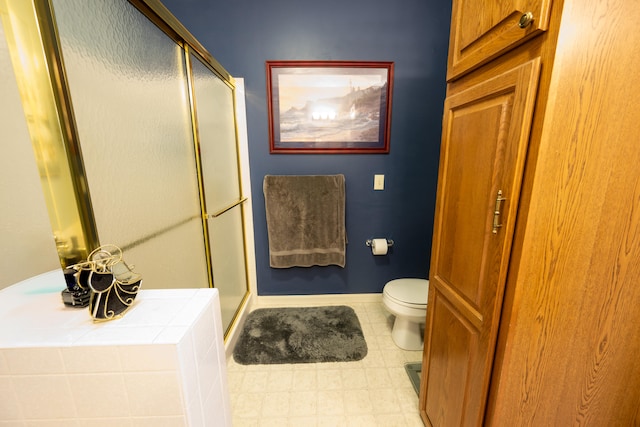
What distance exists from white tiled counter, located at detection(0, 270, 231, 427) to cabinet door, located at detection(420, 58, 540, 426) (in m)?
0.75

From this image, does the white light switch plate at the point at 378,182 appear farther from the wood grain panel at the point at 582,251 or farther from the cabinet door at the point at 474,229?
the wood grain panel at the point at 582,251

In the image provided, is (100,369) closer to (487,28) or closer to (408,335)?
(487,28)

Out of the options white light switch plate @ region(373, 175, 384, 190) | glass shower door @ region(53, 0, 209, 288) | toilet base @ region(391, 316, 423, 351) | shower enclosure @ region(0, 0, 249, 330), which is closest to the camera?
shower enclosure @ region(0, 0, 249, 330)

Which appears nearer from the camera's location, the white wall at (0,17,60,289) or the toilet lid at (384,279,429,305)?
the white wall at (0,17,60,289)

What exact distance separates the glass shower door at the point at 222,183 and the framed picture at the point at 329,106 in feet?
1.05

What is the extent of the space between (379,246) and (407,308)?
52 cm

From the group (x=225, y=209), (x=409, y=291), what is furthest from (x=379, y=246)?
(x=225, y=209)

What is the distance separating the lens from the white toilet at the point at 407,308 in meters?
1.55

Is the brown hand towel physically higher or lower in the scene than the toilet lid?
higher

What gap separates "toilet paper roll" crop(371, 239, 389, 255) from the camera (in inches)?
77.0

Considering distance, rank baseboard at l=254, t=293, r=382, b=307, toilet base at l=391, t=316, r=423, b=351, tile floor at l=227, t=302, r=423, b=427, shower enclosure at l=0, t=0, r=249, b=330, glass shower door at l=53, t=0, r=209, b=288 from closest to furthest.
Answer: shower enclosure at l=0, t=0, r=249, b=330, glass shower door at l=53, t=0, r=209, b=288, tile floor at l=227, t=302, r=423, b=427, toilet base at l=391, t=316, r=423, b=351, baseboard at l=254, t=293, r=382, b=307

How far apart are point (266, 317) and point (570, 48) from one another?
2046 millimetres

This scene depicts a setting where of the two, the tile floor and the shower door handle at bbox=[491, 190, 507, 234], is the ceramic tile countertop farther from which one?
the tile floor

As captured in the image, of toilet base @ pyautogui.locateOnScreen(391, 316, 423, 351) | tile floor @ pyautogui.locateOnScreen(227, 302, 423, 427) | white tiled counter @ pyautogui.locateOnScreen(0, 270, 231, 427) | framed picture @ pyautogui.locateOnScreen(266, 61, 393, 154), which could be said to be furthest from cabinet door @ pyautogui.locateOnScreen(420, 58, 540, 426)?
framed picture @ pyautogui.locateOnScreen(266, 61, 393, 154)
